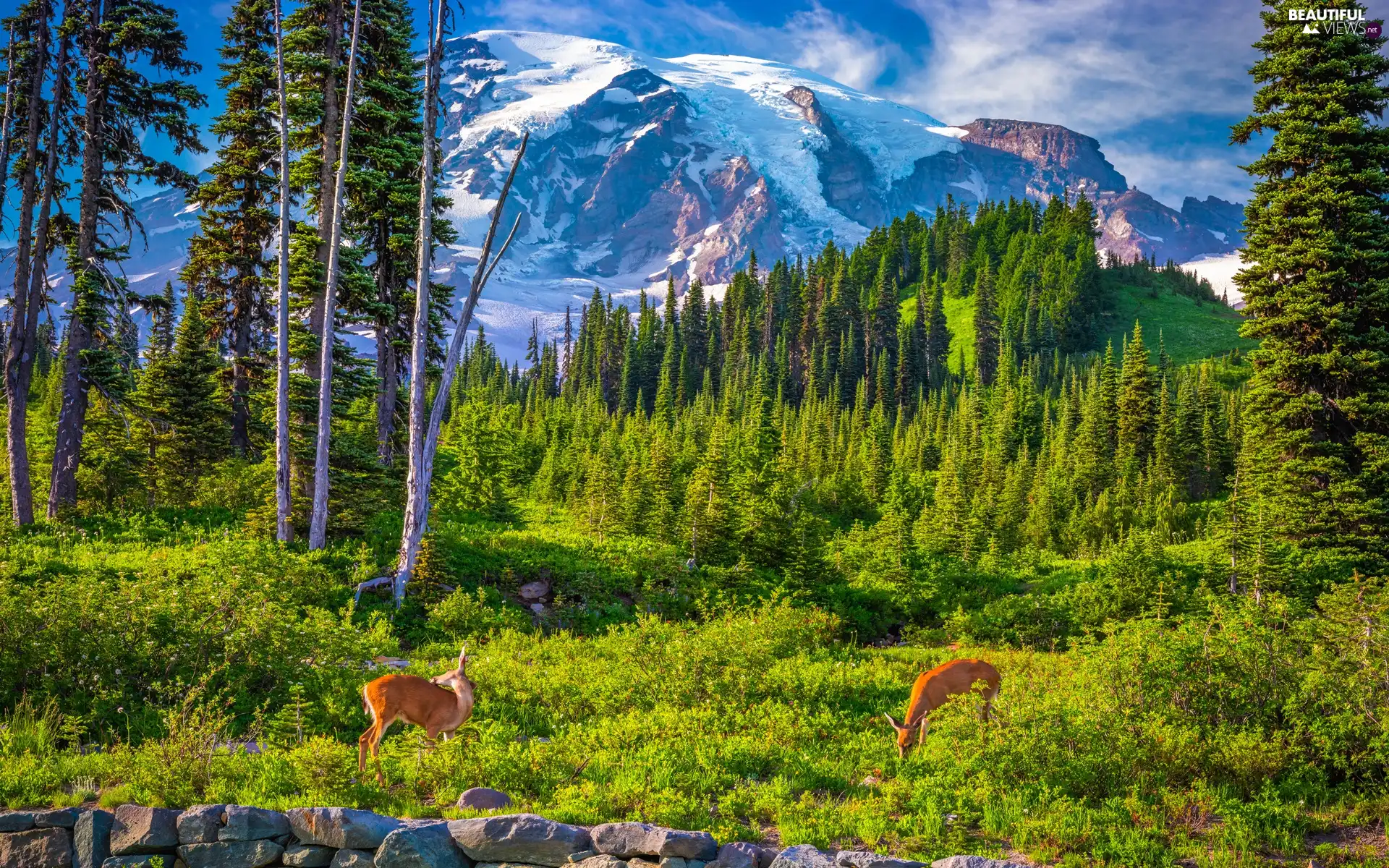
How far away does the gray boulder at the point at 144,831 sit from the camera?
702cm

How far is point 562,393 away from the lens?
367 feet

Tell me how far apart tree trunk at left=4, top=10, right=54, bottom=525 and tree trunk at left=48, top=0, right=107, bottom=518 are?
0.65 meters

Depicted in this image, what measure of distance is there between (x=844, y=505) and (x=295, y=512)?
35.5m

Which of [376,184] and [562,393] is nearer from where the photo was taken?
[376,184]

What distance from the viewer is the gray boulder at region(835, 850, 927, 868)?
6.35 metres

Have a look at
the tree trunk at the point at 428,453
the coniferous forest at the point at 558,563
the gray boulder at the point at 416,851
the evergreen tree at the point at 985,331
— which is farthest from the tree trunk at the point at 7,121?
the evergreen tree at the point at 985,331

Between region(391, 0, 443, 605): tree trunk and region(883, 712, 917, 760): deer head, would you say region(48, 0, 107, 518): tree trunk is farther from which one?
region(883, 712, 917, 760): deer head

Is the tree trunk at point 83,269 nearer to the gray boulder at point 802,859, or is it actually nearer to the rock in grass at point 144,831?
the rock in grass at point 144,831

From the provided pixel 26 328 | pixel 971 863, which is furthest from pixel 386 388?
pixel 971 863

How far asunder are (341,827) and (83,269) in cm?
1994

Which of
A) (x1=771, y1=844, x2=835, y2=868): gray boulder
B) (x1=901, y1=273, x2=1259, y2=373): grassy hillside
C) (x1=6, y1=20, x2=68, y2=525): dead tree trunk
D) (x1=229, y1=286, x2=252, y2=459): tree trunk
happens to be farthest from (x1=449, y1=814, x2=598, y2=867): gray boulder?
(x1=901, y1=273, x2=1259, y2=373): grassy hillside

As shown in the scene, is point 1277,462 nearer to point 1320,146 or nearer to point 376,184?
point 1320,146

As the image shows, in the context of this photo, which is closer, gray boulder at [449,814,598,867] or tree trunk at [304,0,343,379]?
gray boulder at [449,814,598,867]

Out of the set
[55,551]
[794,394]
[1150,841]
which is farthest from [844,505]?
[794,394]
